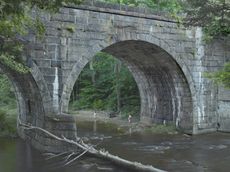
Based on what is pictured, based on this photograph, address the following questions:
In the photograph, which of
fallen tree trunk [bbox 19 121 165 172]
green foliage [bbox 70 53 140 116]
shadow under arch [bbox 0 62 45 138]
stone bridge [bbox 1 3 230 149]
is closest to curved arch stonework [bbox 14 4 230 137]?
stone bridge [bbox 1 3 230 149]

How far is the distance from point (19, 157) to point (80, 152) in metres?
2.10

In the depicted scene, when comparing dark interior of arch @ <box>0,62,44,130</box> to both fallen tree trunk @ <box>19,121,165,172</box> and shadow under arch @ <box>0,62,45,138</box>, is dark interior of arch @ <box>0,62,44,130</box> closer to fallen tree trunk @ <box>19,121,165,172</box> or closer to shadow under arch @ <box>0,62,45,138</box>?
shadow under arch @ <box>0,62,45,138</box>

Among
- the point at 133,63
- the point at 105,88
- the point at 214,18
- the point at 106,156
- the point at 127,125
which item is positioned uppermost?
the point at 214,18

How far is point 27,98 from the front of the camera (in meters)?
14.2

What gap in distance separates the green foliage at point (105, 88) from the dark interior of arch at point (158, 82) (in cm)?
387

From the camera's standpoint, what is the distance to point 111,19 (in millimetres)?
13719

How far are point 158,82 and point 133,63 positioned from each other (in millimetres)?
1551

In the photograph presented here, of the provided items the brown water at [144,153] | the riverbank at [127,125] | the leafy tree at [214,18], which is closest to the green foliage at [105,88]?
the riverbank at [127,125]

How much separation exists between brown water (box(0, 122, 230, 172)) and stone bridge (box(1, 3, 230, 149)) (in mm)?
871

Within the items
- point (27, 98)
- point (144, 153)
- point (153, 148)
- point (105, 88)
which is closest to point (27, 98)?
point (27, 98)

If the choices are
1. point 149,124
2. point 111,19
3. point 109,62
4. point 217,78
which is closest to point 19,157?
point 111,19

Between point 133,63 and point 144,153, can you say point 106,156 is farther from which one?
point 133,63

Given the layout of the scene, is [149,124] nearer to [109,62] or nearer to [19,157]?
[19,157]

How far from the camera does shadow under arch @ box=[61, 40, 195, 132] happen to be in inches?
642
